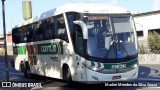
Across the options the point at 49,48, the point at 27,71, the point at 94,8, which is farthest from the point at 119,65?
the point at 27,71

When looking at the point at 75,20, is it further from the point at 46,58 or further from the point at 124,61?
the point at 46,58

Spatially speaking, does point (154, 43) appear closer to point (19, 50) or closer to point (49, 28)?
point (19, 50)

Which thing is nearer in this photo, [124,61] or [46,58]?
[124,61]

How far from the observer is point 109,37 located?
1348 centimetres

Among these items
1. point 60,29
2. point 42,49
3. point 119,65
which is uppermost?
point 60,29

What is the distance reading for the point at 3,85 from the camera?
16.5m

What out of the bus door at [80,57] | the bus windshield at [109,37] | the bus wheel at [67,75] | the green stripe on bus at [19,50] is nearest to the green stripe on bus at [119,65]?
the bus windshield at [109,37]

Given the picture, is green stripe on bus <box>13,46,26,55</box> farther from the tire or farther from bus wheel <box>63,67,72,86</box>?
bus wheel <box>63,67,72,86</box>

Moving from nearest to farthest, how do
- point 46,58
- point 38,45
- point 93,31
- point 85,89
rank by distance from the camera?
point 93,31 → point 85,89 → point 46,58 → point 38,45

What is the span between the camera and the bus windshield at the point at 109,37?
13297 mm

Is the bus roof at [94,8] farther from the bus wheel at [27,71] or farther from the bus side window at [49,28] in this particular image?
the bus wheel at [27,71]

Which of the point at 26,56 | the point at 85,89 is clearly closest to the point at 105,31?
the point at 85,89

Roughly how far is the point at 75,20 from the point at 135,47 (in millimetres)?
2510

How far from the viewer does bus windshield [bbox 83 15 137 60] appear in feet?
43.6
